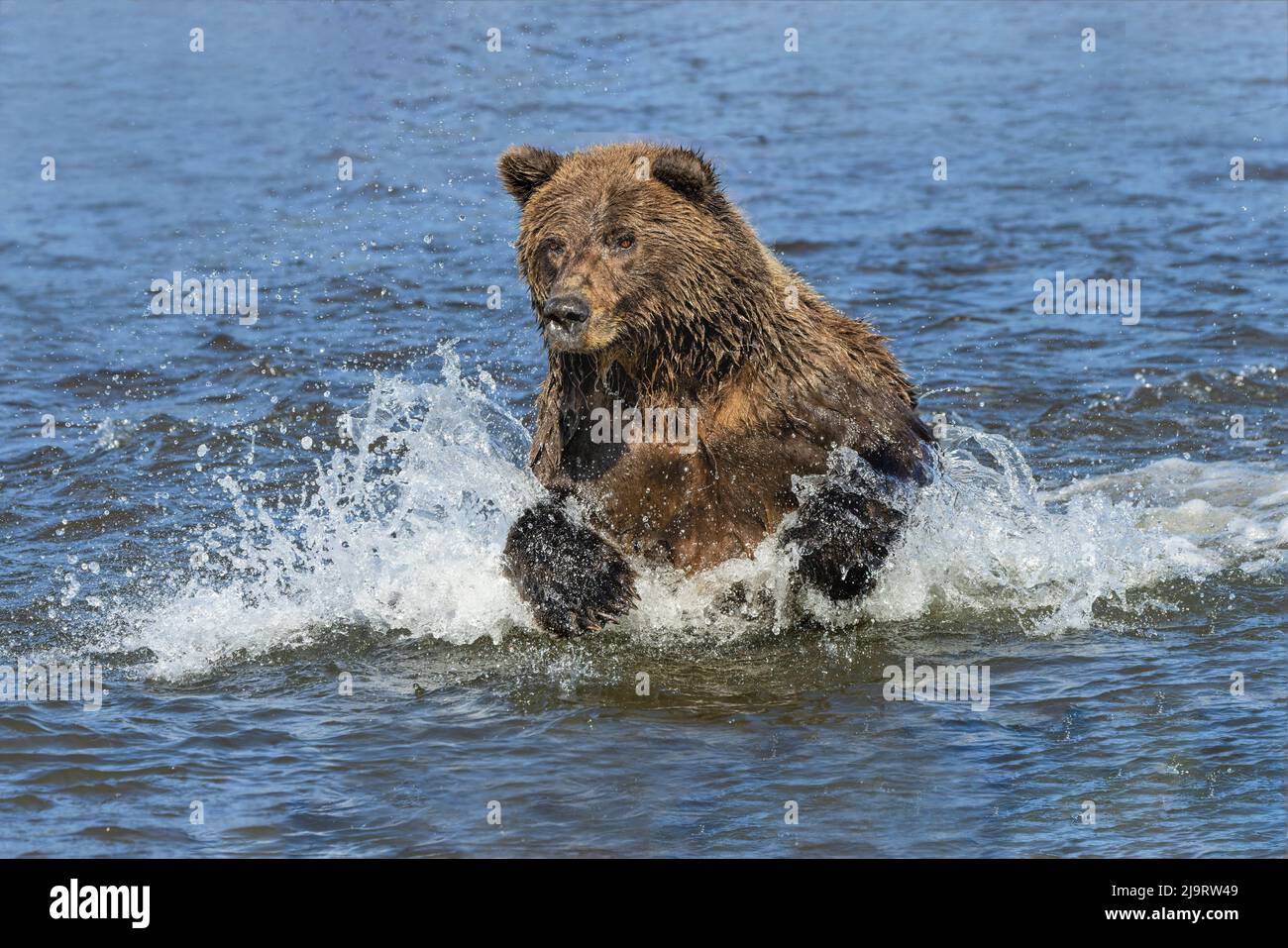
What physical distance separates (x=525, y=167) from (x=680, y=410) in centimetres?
130

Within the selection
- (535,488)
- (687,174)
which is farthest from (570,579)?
(687,174)

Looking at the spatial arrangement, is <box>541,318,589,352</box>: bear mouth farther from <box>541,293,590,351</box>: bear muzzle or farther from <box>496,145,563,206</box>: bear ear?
<box>496,145,563,206</box>: bear ear

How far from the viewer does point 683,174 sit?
7793 mm

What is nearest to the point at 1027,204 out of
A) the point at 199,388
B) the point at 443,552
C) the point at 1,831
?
the point at 199,388

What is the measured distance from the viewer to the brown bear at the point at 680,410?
779 cm

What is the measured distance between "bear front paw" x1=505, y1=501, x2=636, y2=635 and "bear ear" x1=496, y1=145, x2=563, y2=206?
1556mm

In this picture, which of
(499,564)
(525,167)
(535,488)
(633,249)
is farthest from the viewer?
(499,564)

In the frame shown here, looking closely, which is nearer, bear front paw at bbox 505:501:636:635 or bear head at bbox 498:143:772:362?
bear head at bbox 498:143:772:362

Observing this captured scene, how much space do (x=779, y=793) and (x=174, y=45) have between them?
66.6 feet

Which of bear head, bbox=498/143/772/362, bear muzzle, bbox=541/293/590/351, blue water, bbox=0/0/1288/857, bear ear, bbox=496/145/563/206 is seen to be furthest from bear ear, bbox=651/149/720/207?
blue water, bbox=0/0/1288/857

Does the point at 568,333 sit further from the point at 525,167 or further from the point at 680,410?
the point at 525,167

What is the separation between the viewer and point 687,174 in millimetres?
7789

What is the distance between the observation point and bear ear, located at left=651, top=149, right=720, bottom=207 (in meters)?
7.79

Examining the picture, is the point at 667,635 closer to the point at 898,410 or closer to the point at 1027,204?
the point at 898,410
